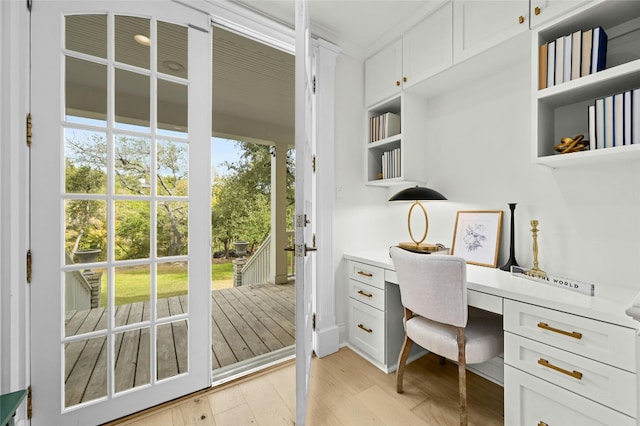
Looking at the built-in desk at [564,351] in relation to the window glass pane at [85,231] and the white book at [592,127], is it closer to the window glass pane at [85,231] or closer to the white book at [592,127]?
the white book at [592,127]

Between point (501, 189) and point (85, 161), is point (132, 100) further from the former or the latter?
point (501, 189)

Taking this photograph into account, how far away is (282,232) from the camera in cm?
452

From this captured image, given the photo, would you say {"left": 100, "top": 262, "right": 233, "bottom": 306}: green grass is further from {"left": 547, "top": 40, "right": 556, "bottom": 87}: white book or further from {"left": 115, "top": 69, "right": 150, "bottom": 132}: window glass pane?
{"left": 547, "top": 40, "right": 556, "bottom": 87}: white book

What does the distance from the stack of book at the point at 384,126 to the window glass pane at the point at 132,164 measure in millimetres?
1744

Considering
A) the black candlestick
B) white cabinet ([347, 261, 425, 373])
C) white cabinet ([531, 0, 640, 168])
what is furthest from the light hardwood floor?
white cabinet ([531, 0, 640, 168])

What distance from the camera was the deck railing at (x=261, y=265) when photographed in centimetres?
471

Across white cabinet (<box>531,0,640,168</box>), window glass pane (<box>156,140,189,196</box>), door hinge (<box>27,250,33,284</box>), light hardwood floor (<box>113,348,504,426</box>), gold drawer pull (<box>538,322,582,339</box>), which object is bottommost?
light hardwood floor (<box>113,348,504,426</box>)

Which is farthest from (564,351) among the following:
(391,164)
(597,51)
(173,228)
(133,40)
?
(133,40)

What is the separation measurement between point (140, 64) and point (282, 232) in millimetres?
3252

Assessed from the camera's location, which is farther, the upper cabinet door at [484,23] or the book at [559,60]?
the upper cabinet door at [484,23]

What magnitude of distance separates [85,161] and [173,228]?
1.83 ft

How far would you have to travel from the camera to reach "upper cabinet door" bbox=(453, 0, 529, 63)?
1405mm

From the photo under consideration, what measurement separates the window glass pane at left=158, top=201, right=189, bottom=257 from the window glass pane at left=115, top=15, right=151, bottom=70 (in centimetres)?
85

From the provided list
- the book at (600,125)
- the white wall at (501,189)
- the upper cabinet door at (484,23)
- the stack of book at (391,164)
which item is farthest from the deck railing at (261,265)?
the book at (600,125)
